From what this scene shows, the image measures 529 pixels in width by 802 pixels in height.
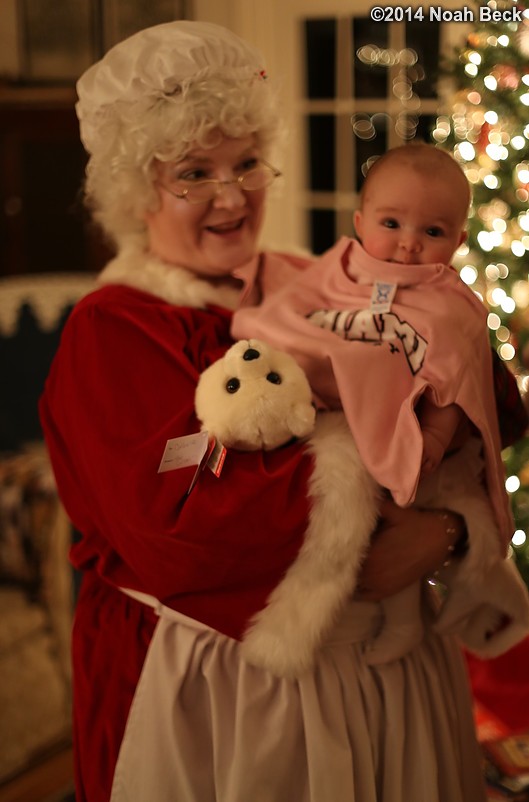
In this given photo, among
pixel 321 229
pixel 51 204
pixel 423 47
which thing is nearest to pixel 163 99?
pixel 423 47

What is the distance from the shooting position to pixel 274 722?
1.36 metres

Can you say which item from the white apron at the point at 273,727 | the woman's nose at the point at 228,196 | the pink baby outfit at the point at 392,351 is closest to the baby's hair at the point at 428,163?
the pink baby outfit at the point at 392,351

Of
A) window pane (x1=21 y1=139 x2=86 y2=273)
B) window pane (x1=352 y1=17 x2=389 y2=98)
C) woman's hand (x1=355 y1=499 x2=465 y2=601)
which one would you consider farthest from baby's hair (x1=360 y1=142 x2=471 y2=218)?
window pane (x1=21 y1=139 x2=86 y2=273)

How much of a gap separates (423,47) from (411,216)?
7.21 ft

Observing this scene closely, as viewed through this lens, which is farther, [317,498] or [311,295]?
[311,295]

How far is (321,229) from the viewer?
3807 millimetres

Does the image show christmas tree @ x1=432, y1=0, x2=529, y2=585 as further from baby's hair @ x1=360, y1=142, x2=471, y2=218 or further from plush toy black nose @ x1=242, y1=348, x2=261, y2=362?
plush toy black nose @ x1=242, y1=348, x2=261, y2=362

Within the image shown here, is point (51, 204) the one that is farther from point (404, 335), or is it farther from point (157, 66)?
point (404, 335)

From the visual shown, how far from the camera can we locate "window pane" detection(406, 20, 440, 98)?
324 cm

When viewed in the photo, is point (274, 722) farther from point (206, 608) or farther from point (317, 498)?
point (317, 498)

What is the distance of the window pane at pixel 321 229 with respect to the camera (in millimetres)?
3781

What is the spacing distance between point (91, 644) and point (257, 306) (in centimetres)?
71

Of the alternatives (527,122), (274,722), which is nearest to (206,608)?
(274,722)

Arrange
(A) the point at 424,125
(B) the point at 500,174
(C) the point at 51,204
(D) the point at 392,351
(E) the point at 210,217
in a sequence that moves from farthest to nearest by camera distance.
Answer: (C) the point at 51,204 → (A) the point at 424,125 → (B) the point at 500,174 → (E) the point at 210,217 → (D) the point at 392,351
